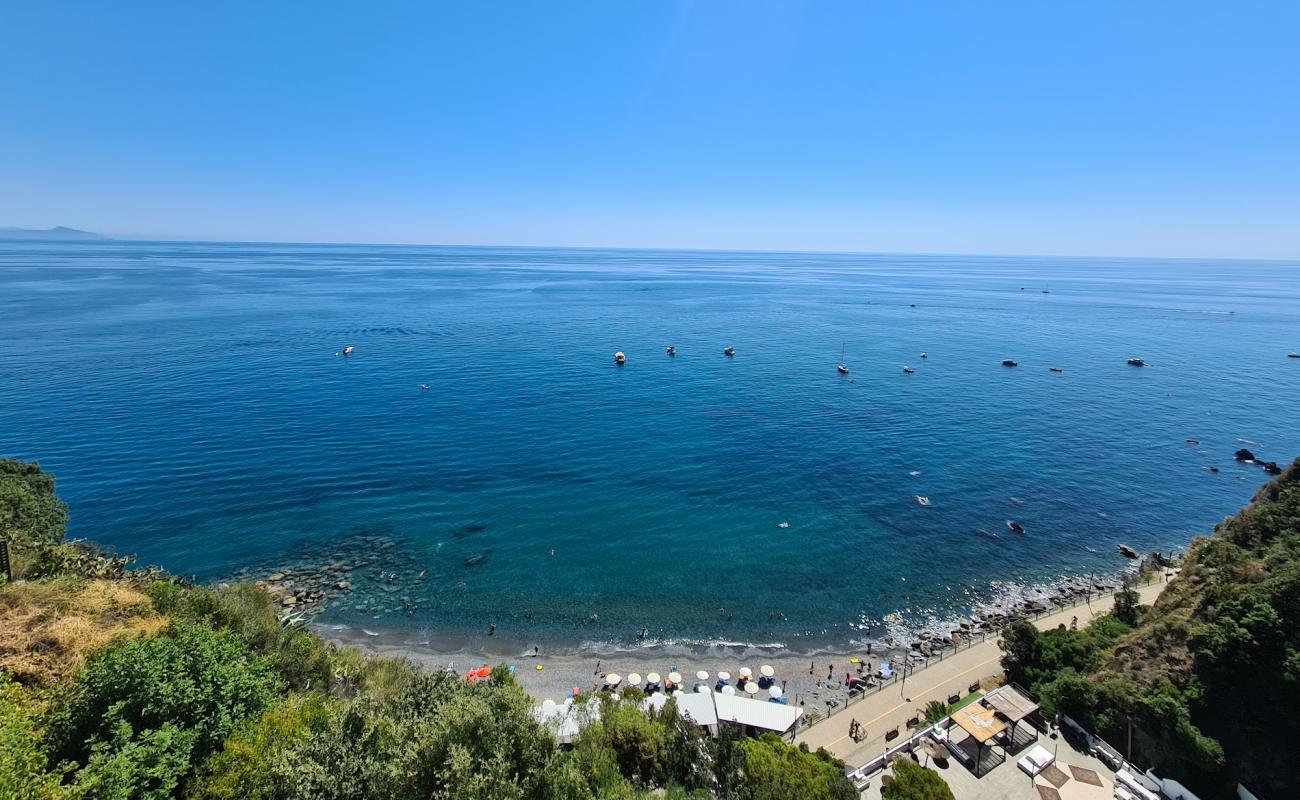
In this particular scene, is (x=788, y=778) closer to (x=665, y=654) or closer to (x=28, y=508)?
(x=665, y=654)

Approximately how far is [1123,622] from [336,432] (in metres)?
74.1

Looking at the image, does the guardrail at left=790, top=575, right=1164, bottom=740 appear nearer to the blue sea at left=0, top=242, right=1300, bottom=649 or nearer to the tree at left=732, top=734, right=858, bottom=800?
the blue sea at left=0, top=242, right=1300, bottom=649

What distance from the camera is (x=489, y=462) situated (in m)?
57.8

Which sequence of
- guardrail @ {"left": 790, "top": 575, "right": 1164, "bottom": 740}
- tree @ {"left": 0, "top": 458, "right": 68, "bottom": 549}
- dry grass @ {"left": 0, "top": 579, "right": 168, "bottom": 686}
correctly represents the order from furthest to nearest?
tree @ {"left": 0, "top": 458, "right": 68, "bottom": 549} < guardrail @ {"left": 790, "top": 575, "right": 1164, "bottom": 740} < dry grass @ {"left": 0, "top": 579, "right": 168, "bottom": 686}

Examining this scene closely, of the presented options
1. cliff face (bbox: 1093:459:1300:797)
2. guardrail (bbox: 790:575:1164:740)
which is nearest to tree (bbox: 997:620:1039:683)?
guardrail (bbox: 790:575:1164:740)

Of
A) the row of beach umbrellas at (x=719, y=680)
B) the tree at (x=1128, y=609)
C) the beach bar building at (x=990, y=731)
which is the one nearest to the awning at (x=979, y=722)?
the beach bar building at (x=990, y=731)

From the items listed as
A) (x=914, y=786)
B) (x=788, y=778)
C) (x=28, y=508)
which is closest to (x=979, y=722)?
(x=914, y=786)

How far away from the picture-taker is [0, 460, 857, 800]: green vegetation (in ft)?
48.8

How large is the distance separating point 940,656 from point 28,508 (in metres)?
60.7

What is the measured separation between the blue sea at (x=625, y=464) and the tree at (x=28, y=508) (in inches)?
231

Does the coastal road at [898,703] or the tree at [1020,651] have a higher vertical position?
the tree at [1020,651]

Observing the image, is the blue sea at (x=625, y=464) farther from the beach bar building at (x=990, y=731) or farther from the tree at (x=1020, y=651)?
the beach bar building at (x=990, y=731)

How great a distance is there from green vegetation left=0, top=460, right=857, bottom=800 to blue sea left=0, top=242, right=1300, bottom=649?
15.0m

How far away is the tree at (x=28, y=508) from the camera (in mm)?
32781
